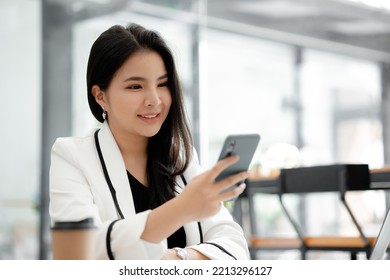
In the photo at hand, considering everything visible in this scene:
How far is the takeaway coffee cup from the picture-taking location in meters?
0.86

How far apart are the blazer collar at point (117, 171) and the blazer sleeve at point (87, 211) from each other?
0.04 meters

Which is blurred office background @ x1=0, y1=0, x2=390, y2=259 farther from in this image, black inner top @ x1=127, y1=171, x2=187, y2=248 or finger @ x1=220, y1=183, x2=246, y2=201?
finger @ x1=220, y1=183, x2=246, y2=201

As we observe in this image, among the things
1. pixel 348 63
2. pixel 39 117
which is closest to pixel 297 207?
pixel 348 63

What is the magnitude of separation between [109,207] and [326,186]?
209 centimetres

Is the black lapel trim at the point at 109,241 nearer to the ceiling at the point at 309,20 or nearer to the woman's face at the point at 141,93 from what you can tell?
the woman's face at the point at 141,93


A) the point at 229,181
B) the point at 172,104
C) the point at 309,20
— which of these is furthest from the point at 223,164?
the point at 309,20

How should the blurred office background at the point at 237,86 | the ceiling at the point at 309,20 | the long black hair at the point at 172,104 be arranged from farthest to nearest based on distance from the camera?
the ceiling at the point at 309,20 → the blurred office background at the point at 237,86 → the long black hair at the point at 172,104

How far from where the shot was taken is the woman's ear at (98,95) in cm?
132

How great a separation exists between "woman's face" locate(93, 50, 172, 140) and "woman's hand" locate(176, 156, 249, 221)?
1.09 feet

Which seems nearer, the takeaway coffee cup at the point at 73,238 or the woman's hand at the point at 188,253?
the takeaway coffee cup at the point at 73,238

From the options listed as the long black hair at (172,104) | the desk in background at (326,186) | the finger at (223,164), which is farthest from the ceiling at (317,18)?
the finger at (223,164)

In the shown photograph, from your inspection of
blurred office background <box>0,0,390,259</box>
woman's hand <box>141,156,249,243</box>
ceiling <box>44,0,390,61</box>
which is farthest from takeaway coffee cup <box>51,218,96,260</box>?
ceiling <box>44,0,390,61</box>

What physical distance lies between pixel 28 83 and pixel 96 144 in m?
3.23

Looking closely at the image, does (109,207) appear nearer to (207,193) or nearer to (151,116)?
(151,116)
